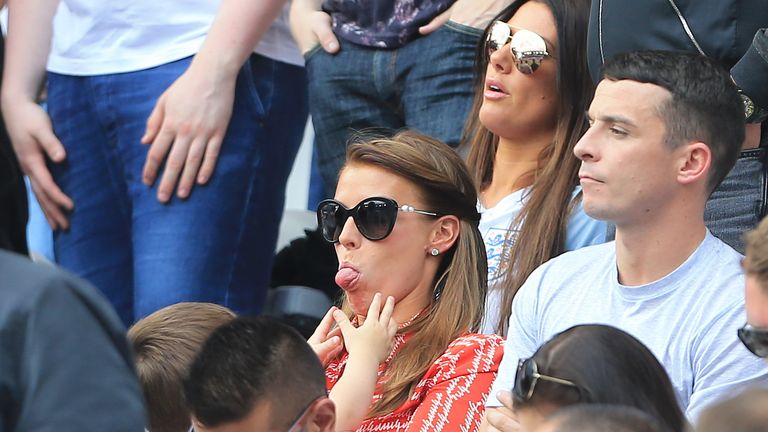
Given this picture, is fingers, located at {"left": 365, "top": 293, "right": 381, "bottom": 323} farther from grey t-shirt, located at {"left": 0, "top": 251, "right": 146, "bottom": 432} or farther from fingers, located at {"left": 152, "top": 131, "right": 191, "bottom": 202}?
grey t-shirt, located at {"left": 0, "top": 251, "right": 146, "bottom": 432}

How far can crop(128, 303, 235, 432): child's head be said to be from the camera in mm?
2814

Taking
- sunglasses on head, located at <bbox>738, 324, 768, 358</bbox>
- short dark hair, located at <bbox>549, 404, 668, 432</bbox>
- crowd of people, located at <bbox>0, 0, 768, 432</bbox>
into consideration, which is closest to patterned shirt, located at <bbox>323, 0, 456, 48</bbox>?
crowd of people, located at <bbox>0, 0, 768, 432</bbox>

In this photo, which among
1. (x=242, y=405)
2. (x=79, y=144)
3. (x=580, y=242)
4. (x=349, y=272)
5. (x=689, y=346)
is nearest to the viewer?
(x=242, y=405)

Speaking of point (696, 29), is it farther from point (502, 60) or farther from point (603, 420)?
point (603, 420)

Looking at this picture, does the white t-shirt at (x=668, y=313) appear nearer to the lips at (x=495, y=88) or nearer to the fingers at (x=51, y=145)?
the lips at (x=495, y=88)

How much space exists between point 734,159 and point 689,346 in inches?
20.8

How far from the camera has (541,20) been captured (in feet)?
12.4

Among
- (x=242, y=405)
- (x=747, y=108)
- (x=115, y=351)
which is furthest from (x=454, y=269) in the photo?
(x=115, y=351)

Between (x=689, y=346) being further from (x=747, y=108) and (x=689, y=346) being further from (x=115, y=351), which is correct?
(x=115, y=351)

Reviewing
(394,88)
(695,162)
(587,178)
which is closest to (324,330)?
(587,178)

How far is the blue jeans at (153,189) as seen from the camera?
12.0 feet

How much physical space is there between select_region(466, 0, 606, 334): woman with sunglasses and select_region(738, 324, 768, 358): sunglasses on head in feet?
4.09

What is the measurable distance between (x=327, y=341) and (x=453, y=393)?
0.33 metres

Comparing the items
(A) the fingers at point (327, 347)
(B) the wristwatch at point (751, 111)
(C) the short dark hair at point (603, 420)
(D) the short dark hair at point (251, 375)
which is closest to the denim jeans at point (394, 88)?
(A) the fingers at point (327, 347)
